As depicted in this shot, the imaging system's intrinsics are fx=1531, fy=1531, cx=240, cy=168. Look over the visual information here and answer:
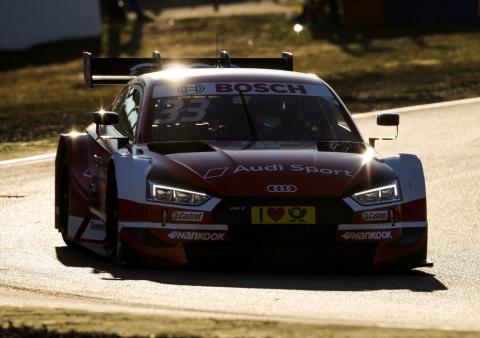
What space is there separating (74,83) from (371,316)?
23393 millimetres

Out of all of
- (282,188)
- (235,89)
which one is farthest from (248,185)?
(235,89)

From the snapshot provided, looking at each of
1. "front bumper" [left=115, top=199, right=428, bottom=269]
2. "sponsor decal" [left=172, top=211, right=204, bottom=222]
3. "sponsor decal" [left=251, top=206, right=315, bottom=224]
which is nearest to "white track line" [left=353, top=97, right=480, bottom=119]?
"front bumper" [left=115, top=199, right=428, bottom=269]

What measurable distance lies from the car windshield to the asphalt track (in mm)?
1093

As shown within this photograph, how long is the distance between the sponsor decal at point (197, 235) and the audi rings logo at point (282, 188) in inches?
16.0

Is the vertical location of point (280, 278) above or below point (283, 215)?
below

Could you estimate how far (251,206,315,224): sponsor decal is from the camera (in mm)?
9484

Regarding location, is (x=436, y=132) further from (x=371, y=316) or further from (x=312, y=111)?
(x=371, y=316)

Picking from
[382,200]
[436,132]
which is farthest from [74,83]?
[382,200]

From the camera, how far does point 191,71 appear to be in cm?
1153

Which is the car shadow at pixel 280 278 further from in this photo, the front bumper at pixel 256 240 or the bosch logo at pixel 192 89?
the bosch logo at pixel 192 89

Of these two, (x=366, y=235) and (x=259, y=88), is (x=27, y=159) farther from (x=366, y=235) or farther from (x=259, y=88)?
(x=366, y=235)

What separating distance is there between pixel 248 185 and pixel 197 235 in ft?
1.46

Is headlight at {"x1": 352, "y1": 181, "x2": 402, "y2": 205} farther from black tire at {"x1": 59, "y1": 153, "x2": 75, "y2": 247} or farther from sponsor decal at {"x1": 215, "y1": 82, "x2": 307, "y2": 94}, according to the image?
black tire at {"x1": 59, "y1": 153, "x2": 75, "y2": 247}

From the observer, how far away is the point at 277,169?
9.77 metres
